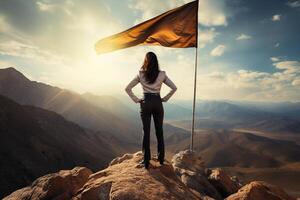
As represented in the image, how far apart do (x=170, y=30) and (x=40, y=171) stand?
3617 centimetres

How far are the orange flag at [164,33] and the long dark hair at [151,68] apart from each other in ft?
9.63

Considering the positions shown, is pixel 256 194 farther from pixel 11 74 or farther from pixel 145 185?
pixel 11 74

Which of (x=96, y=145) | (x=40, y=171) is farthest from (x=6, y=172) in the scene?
(x=96, y=145)

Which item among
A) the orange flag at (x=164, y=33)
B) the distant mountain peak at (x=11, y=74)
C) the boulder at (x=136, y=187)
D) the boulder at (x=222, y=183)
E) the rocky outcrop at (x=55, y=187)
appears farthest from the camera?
the distant mountain peak at (x=11, y=74)

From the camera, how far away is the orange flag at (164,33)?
9.49 metres

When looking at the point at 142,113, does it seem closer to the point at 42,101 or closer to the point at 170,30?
the point at 170,30

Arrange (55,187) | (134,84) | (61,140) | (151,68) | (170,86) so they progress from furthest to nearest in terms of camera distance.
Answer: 1. (61,140)
2. (55,187)
3. (170,86)
4. (134,84)
5. (151,68)

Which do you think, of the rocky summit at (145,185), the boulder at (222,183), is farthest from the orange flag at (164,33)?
the boulder at (222,183)

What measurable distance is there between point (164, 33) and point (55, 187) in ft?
21.9

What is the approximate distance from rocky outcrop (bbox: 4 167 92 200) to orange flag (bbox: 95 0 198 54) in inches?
187

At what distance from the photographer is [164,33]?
9.89 meters

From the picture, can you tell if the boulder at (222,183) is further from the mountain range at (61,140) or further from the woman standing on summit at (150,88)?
the mountain range at (61,140)

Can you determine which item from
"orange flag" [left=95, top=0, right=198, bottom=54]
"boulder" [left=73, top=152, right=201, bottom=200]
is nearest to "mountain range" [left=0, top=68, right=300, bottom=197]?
"orange flag" [left=95, top=0, right=198, bottom=54]

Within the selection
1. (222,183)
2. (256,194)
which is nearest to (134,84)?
(256,194)
